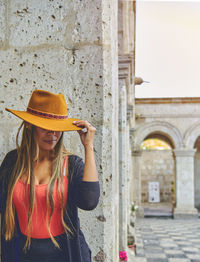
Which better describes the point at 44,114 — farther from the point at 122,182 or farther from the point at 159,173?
the point at 159,173

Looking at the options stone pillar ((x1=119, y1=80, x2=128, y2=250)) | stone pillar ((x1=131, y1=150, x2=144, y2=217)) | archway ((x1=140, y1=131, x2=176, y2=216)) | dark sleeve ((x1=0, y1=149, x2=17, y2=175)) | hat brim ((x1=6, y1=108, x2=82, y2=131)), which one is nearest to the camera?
hat brim ((x1=6, y1=108, x2=82, y2=131))

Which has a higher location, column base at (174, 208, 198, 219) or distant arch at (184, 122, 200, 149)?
distant arch at (184, 122, 200, 149)

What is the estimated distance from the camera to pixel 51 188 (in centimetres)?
127

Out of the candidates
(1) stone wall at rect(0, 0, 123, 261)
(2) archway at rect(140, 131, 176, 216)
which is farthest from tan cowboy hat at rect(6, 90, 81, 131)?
(2) archway at rect(140, 131, 176, 216)

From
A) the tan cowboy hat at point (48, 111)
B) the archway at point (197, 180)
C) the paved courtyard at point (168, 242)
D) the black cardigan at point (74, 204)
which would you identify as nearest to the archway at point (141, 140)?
the paved courtyard at point (168, 242)

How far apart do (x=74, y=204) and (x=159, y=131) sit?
11.9 m

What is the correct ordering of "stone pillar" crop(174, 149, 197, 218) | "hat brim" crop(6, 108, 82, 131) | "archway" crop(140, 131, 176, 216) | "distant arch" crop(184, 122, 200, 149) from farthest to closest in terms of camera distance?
"archway" crop(140, 131, 176, 216)
"distant arch" crop(184, 122, 200, 149)
"stone pillar" crop(174, 149, 197, 218)
"hat brim" crop(6, 108, 82, 131)

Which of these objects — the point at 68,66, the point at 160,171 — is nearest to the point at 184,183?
the point at 160,171

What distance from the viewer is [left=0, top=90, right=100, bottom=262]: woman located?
127 cm

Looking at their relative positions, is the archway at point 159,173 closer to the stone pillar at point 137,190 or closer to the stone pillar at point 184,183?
the stone pillar at point 184,183

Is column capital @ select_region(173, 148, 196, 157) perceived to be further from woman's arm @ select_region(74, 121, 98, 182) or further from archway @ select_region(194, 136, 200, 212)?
woman's arm @ select_region(74, 121, 98, 182)

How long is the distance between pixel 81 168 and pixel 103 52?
79 centimetres

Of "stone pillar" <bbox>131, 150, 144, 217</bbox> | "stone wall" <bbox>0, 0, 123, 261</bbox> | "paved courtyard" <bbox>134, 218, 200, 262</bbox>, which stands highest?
"stone wall" <bbox>0, 0, 123, 261</bbox>

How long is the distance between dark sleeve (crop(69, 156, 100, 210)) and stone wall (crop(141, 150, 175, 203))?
16967 mm
